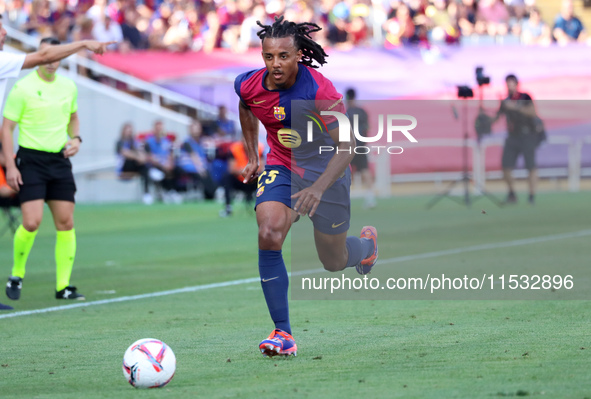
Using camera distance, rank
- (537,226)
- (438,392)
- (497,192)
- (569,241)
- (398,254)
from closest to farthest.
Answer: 1. (438,392)
2. (398,254)
3. (569,241)
4. (537,226)
5. (497,192)

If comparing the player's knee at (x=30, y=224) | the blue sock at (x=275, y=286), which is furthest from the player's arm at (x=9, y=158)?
the blue sock at (x=275, y=286)

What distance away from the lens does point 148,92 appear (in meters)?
29.0

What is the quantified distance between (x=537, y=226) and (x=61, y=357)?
11361 mm

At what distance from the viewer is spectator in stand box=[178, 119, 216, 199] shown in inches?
993

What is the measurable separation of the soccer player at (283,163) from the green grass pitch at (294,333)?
0.45 m

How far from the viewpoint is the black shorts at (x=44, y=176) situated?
9.26 m

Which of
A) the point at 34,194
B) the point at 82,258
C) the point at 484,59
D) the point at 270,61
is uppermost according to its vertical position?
the point at 484,59

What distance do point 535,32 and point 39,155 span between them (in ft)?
80.5

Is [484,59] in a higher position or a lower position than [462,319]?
higher

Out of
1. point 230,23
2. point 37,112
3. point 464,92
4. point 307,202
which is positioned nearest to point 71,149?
point 37,112

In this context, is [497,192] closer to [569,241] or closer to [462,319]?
[569,241]

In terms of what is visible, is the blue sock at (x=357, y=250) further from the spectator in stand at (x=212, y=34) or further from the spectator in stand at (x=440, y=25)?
the spectator in stand at (x=440, y=25)

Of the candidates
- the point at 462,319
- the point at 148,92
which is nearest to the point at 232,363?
the point at 462,319

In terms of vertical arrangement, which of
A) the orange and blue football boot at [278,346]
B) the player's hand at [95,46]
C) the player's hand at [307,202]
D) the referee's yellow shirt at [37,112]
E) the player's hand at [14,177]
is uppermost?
the player's hand at [95,46]
